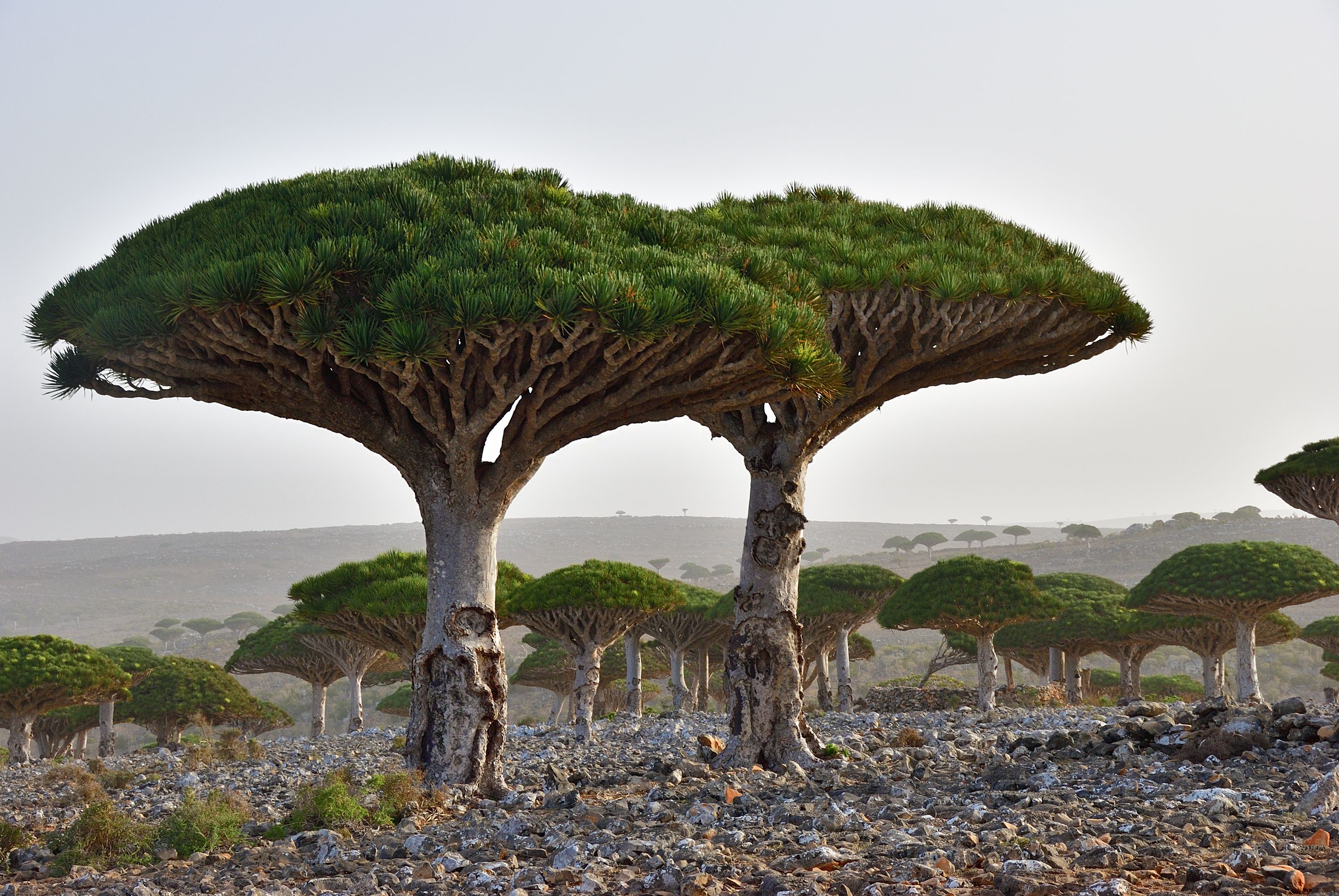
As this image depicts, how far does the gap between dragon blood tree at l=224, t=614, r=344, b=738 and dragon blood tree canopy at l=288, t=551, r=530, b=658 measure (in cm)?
885

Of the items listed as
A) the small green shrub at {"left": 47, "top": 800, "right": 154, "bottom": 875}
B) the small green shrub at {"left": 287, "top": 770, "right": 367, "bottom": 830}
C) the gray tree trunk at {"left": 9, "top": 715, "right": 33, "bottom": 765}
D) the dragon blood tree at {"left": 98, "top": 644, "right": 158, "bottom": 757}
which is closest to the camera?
the small green shrub at {"left": 47, "top": 800, "right": 154, "bottom": 875}

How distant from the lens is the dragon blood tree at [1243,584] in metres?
23.6

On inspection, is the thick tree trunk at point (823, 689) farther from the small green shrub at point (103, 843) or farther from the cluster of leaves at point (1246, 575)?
the small green shrub at point (103, 843)

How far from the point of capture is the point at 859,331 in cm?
1164

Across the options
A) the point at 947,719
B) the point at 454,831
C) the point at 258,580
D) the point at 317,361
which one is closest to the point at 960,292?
the point at 317,361

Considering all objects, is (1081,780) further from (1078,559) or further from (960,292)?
(1078,559)

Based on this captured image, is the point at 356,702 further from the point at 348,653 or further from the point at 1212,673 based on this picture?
the point at 1212,673

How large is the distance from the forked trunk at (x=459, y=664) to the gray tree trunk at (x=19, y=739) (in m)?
25.5

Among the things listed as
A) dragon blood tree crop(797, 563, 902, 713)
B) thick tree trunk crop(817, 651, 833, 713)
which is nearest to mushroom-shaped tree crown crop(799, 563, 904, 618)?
dragon blood tree crop(797, 563, 902, 713)

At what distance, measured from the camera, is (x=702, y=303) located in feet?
27.3

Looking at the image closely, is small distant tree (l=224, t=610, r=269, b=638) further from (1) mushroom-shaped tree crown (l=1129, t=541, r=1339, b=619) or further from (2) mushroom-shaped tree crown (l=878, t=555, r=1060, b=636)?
(1) mushroom-shaped tree crown (l=1129, t=541, r=1339, b=619)

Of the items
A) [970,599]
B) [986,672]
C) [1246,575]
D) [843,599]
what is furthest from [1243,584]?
[843,599]

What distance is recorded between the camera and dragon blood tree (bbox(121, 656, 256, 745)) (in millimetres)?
34656

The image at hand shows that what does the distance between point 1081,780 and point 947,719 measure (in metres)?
10.9
